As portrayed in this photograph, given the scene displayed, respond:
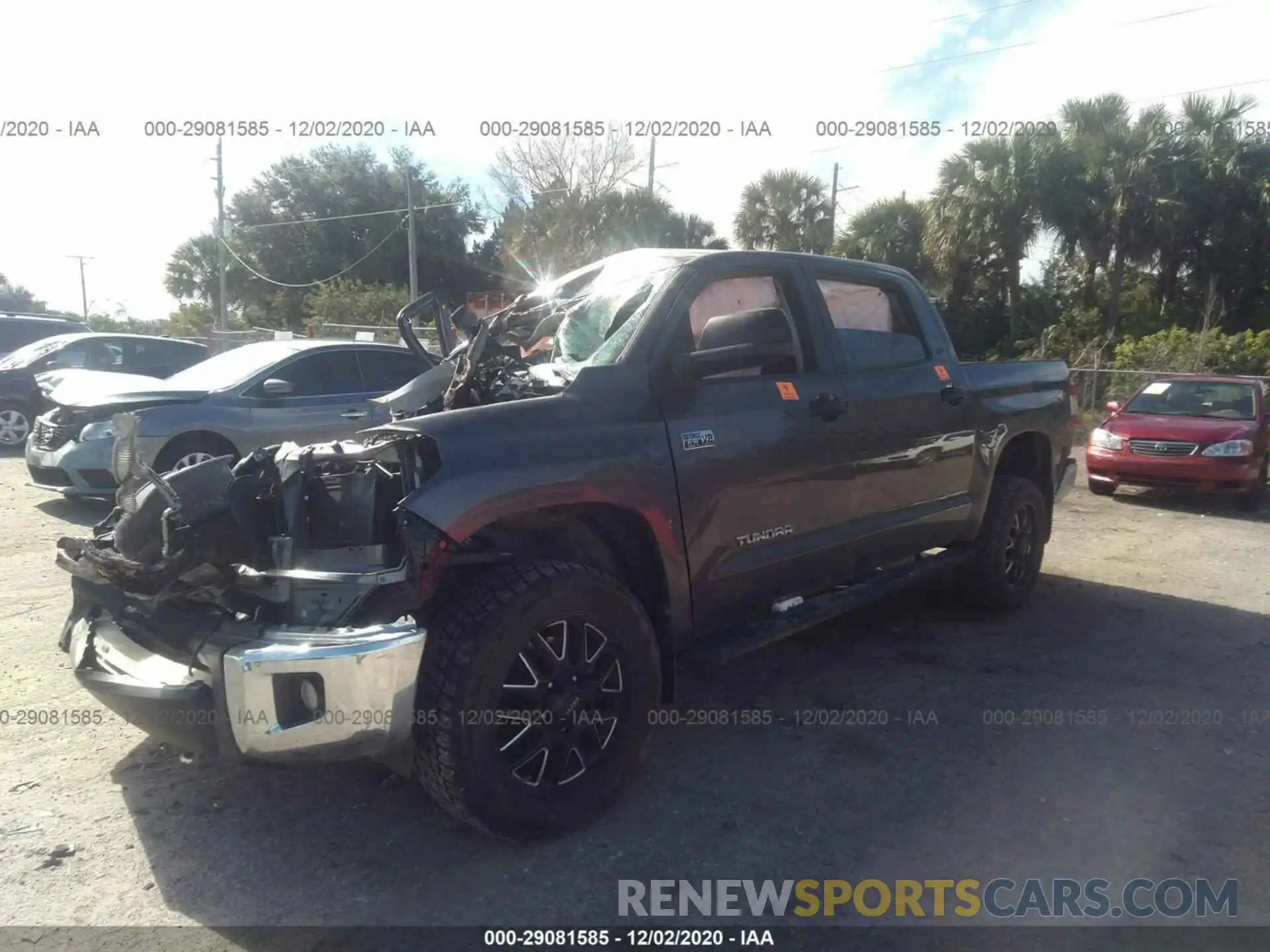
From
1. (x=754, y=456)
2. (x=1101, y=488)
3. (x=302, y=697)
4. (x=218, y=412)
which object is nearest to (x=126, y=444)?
(x=302, y=697)

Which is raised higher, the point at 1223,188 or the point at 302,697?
the point at 1223,188

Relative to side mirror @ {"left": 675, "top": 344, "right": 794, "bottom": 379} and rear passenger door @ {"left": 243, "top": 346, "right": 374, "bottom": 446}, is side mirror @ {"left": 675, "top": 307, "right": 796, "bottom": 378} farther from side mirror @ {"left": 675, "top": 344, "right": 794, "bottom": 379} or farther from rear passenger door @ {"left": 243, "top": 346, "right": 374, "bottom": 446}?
rear passenger door @ {"left": 243, "top": 346, "right": 374, "bottom": 446}

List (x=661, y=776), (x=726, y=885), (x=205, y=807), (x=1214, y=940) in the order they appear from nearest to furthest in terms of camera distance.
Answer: (x=1214, y=940) < (x=726, y=885) < (x=205, y=807) < (x=661, y=776)

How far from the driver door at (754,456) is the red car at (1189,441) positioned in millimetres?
7101

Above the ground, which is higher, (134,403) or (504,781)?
(134,403)

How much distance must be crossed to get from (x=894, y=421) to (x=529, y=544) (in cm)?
201

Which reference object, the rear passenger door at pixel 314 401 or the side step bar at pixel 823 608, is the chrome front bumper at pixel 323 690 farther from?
the rear passenger door at pixel 314 401

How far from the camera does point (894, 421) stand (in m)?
4.58

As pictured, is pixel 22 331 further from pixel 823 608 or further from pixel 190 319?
pixel 190 319

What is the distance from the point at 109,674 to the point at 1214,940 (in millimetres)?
3482

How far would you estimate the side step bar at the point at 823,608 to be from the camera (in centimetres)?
375

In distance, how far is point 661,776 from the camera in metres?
3.68

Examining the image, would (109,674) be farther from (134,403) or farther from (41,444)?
(41,444)

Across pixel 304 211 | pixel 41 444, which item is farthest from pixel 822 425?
pixel 304 211
